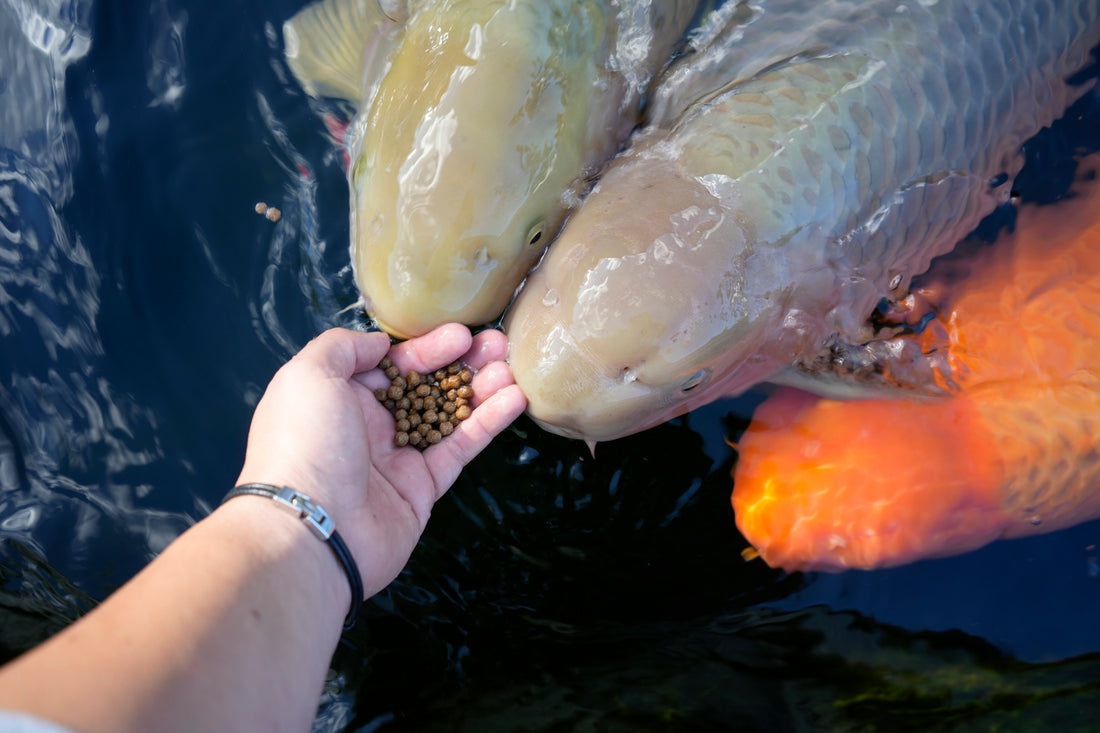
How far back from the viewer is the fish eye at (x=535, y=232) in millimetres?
2170

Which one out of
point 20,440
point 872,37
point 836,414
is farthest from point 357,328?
point 872,37

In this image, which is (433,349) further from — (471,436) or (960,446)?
(960,446)

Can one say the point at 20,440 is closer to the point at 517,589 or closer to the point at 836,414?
the point at 517,589

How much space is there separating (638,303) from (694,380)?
0.35m

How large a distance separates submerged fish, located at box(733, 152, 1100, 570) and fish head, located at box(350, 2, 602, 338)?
123cm

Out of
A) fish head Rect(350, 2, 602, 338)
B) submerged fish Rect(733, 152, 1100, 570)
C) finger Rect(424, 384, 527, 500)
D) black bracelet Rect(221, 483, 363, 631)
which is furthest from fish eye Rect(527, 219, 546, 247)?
submerged fish Rect(733, 152, 1100, 570)

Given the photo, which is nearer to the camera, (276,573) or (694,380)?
(276,573)

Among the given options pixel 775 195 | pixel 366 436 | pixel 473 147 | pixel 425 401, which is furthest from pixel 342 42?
pixel 775 195

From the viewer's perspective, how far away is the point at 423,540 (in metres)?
2.66

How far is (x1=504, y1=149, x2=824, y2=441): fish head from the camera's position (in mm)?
2004

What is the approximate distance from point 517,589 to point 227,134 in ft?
6.88

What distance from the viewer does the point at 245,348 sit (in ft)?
9.11

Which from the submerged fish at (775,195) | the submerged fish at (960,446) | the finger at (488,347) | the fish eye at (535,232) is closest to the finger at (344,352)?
the finger at (488,347)

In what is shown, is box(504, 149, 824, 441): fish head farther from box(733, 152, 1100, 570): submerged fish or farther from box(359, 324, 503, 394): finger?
box(733, 152, 1100, 570): submerged fish
